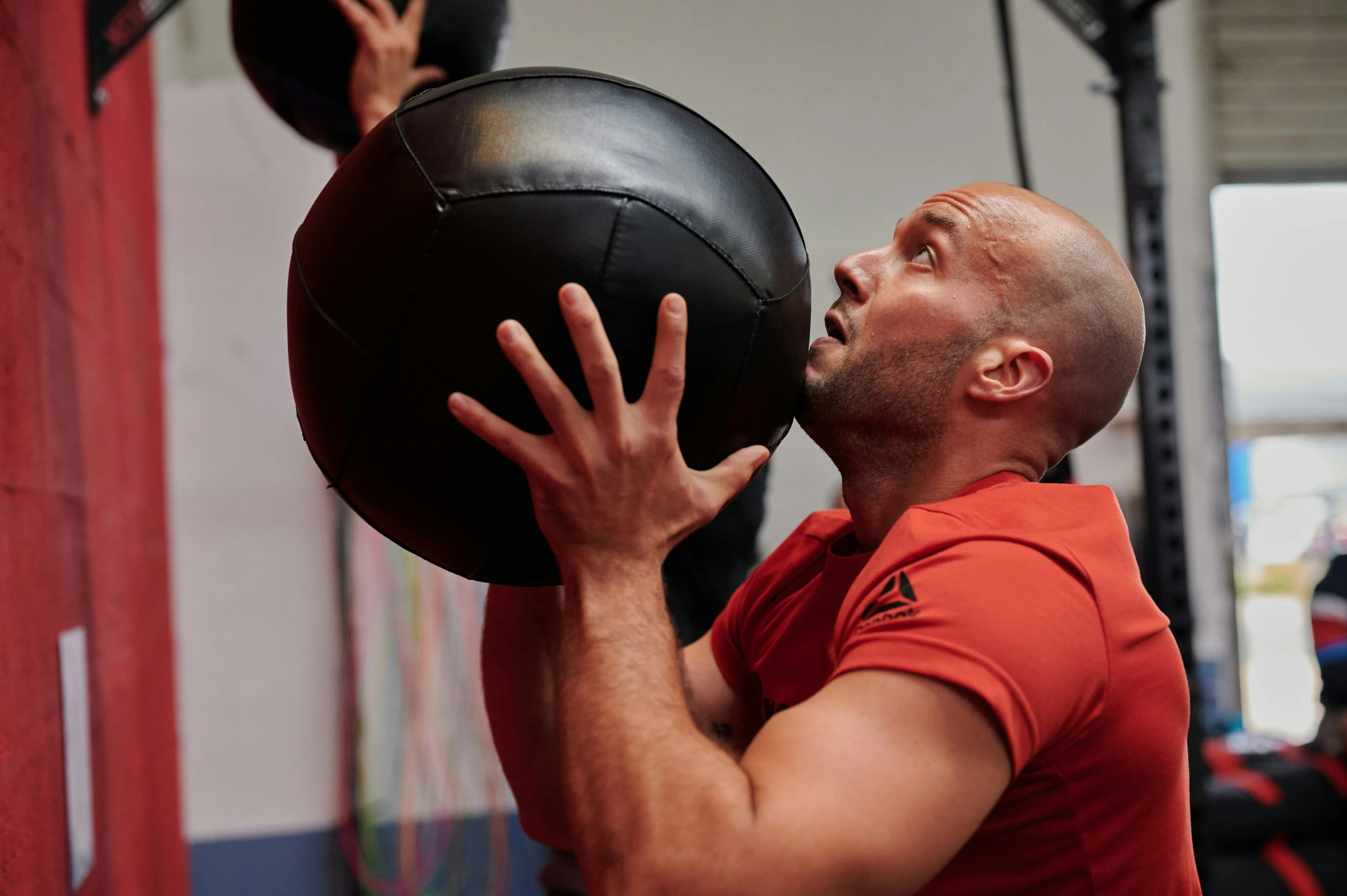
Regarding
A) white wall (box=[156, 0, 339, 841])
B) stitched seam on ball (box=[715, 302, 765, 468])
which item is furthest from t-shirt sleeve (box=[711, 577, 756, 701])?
white wall (box=[156, 0, 339, 841])

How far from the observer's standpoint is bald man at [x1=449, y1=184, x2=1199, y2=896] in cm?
79

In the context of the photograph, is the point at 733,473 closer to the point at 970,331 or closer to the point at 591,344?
the point at 591,344

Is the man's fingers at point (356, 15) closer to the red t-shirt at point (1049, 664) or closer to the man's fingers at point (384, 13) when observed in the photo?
the man's fingers at point (384, 13)

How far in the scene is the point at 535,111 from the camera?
37.5 inches

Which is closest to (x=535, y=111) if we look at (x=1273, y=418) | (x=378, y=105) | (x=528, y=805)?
(x=528, y=805)

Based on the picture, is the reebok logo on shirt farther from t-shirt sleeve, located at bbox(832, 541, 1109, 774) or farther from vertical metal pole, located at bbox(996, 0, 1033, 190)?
vertical metal pole, located at bbox(996, 0, 1033, 190)

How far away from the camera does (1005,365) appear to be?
118 centimetres

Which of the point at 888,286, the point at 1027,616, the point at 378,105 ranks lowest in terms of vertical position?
the point at 1027,616

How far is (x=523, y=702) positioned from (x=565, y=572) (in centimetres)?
39

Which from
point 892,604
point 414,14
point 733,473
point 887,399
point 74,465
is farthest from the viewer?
point 414,14

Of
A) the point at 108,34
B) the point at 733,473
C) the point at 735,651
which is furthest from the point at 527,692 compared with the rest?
the point at 108,34

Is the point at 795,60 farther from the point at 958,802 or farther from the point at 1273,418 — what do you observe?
the point at 1273,418

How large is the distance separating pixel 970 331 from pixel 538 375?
527mm

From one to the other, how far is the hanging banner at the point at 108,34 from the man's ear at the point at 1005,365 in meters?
1.85
